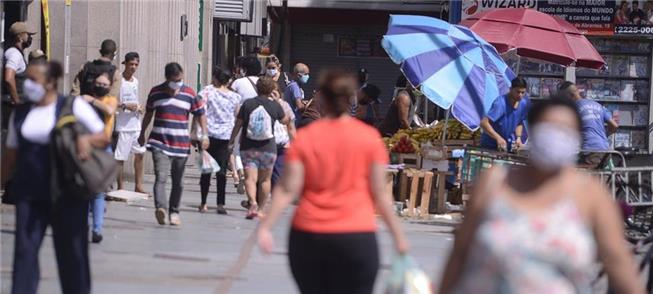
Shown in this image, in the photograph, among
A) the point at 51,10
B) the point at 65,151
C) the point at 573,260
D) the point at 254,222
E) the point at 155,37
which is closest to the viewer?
the point at 573,260

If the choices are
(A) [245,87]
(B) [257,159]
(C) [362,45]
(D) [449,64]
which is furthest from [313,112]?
(C) [362,45]

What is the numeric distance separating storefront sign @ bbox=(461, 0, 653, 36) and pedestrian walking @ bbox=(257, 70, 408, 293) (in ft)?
55.8

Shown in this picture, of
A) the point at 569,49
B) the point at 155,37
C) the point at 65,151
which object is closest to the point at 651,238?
the point at 65,151

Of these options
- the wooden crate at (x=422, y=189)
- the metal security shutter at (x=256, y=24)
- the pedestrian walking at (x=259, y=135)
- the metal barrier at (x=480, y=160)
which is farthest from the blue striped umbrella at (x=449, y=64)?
the metal security shutter at (x=256, y=24)

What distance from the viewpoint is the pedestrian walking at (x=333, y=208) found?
6832 mm

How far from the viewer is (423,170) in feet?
54.4

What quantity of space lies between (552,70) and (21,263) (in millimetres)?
17128

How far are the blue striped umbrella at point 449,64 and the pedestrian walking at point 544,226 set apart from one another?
34.7 ft

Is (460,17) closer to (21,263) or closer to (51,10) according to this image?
(51,10)

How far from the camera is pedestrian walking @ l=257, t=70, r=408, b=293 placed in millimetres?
6832

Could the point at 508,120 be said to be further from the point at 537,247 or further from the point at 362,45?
the point at 362,45

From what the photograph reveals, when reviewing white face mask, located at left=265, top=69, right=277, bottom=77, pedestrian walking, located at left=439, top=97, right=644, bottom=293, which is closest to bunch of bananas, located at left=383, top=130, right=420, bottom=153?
white face mask, located at left=265, top=69, right=277, bottom=77

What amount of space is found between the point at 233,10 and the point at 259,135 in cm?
1427

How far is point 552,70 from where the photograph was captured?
24.2 m
